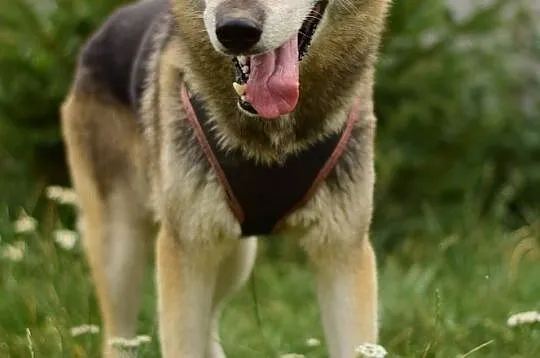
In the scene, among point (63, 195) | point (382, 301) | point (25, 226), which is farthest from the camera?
point (63, 195)

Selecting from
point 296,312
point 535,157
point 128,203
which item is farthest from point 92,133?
point 535,157

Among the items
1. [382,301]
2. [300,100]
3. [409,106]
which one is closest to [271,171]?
[300,100]

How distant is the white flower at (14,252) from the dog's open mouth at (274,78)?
231 cm

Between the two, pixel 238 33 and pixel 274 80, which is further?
pixel 274 80

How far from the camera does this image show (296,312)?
5016 mm

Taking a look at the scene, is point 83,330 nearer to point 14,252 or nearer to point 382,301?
point 14,252

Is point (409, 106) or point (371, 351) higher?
A: point (371, 351)

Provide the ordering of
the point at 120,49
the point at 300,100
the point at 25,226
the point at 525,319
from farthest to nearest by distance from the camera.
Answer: the point at 25,226 → the point at 120,49 → the point at 525,319 → the point at 300,100

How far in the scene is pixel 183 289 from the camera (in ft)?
11.5

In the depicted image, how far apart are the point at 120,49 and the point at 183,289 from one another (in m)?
1.28

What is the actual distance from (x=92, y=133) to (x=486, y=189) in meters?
2.96

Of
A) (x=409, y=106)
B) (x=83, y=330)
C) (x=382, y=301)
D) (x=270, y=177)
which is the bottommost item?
(x=382, y=301)

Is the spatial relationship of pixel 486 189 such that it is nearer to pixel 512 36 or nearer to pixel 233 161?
pixel 512 36

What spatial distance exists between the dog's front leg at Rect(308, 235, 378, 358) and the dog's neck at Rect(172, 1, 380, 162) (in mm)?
363
